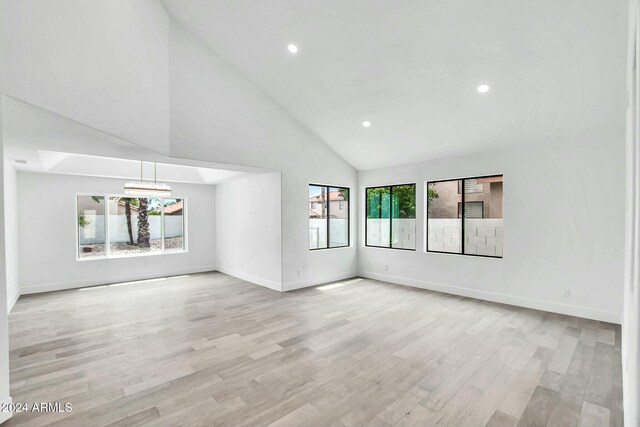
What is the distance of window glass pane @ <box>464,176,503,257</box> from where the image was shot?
5434 mm

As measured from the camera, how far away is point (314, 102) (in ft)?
17.5

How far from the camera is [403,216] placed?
6773mm

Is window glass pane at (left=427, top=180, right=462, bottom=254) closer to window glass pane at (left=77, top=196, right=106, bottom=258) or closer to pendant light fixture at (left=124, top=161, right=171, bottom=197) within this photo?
pendant light fixture at (left=124, top=161, right=171, bottom=197)

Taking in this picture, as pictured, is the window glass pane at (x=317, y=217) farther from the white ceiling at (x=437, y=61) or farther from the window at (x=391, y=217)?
the white ceiling at (x=437, y=61)

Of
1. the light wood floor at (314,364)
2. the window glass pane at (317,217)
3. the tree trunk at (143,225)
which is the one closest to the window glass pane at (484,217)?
the light wood floor at (314,364)

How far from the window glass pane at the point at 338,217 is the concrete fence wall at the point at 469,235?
2.00 metres

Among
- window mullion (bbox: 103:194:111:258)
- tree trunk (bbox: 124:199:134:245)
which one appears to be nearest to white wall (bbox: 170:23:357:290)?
window mullion (bbox: 103:194:111:258)

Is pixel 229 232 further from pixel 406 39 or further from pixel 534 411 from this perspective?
pixel 534 411

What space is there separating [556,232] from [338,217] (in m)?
4.17

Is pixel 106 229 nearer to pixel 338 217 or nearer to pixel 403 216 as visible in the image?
pixel 338 217

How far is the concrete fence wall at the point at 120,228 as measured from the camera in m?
6.89

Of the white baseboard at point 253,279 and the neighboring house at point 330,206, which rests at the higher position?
the neighboring house at point 330,206

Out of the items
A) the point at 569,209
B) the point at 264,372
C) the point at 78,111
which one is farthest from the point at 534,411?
the point at 78,111

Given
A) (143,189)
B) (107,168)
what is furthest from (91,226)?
(143,189)
